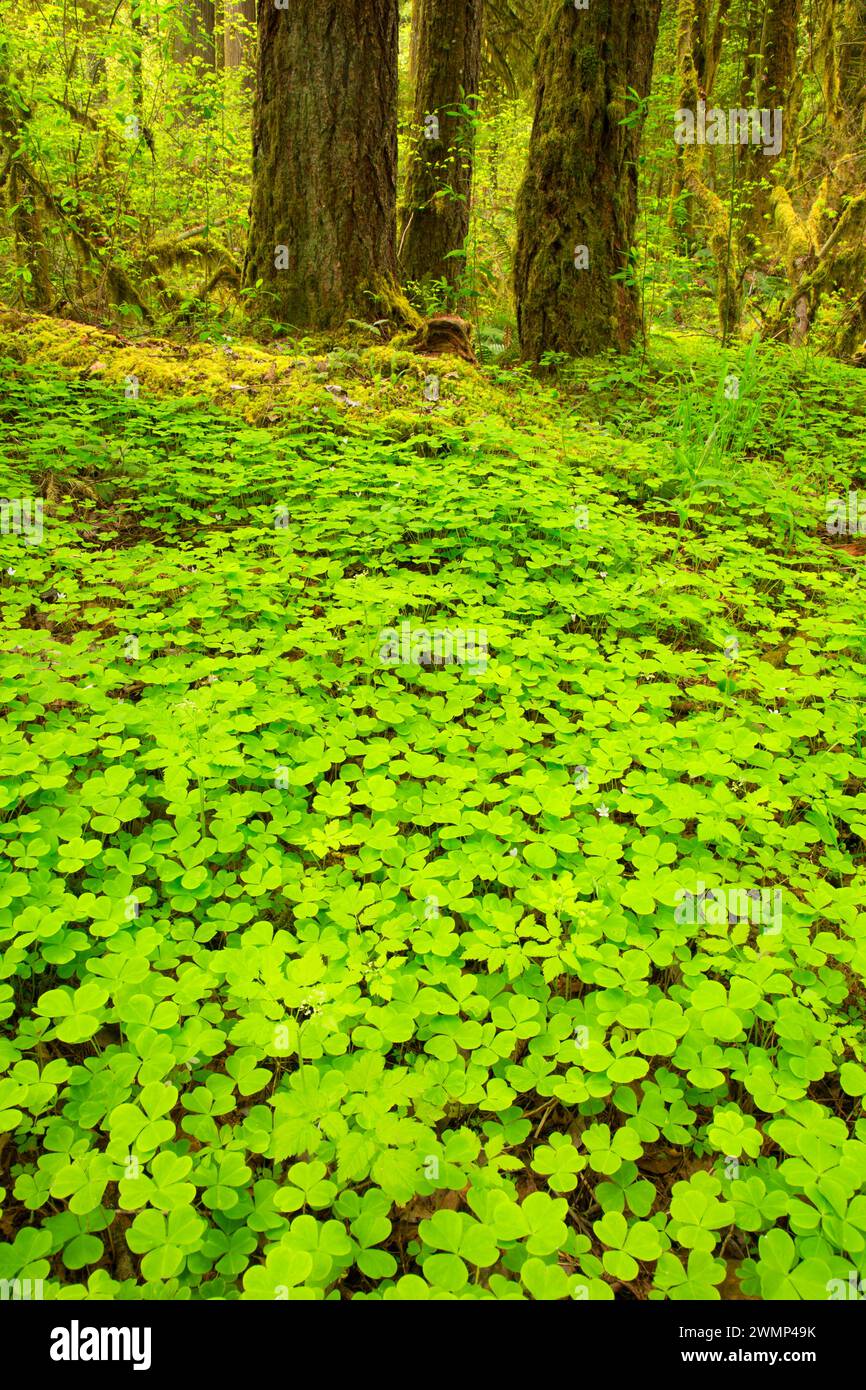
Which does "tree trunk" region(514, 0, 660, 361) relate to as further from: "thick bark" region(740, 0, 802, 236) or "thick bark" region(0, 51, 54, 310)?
"thick bark" region(740, 0, 802, 236)

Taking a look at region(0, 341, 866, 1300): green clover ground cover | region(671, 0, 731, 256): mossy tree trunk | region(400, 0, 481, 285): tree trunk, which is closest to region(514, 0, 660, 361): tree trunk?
region(400, 0, 481, 285): tree trunk

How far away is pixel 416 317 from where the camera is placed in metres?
6.30

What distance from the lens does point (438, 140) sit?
8.41 metres

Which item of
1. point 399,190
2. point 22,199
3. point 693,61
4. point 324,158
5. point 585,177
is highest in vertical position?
point 693,61

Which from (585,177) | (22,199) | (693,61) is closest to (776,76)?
(693,61)

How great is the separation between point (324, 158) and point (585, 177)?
212cm

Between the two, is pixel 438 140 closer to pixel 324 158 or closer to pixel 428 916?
pixel 324 158

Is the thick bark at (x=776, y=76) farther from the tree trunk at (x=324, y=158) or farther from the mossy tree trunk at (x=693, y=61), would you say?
the tree trunk at (x=324, y=158)

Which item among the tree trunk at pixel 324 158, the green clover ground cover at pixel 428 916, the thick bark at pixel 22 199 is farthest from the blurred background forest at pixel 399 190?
the green clover ground cover at pixel 428 916

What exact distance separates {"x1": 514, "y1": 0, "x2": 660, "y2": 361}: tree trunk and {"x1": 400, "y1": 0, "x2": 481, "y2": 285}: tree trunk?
2152 mm

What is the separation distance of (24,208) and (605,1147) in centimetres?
757

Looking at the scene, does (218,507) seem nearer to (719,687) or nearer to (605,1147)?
(719,687)

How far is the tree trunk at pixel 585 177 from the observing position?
5.99m

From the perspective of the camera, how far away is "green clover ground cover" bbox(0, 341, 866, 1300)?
141 cm
